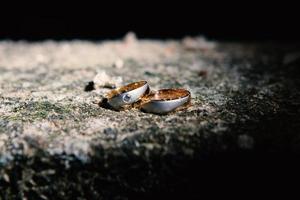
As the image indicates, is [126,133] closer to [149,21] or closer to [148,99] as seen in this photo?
[148,99]

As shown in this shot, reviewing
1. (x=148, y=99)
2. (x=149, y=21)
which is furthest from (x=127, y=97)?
(x=149, y=21)

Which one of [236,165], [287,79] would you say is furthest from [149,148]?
[287,79]

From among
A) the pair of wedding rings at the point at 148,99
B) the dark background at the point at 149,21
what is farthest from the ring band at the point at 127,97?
the dark background at the point at 149,21

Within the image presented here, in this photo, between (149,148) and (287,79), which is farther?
(287,79)

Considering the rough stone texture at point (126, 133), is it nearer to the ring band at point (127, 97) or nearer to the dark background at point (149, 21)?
the ring band at point (127, 97)

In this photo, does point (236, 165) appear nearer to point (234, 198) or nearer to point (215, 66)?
point (234, 198)

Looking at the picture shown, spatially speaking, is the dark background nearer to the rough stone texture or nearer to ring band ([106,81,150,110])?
the rough stone texture
